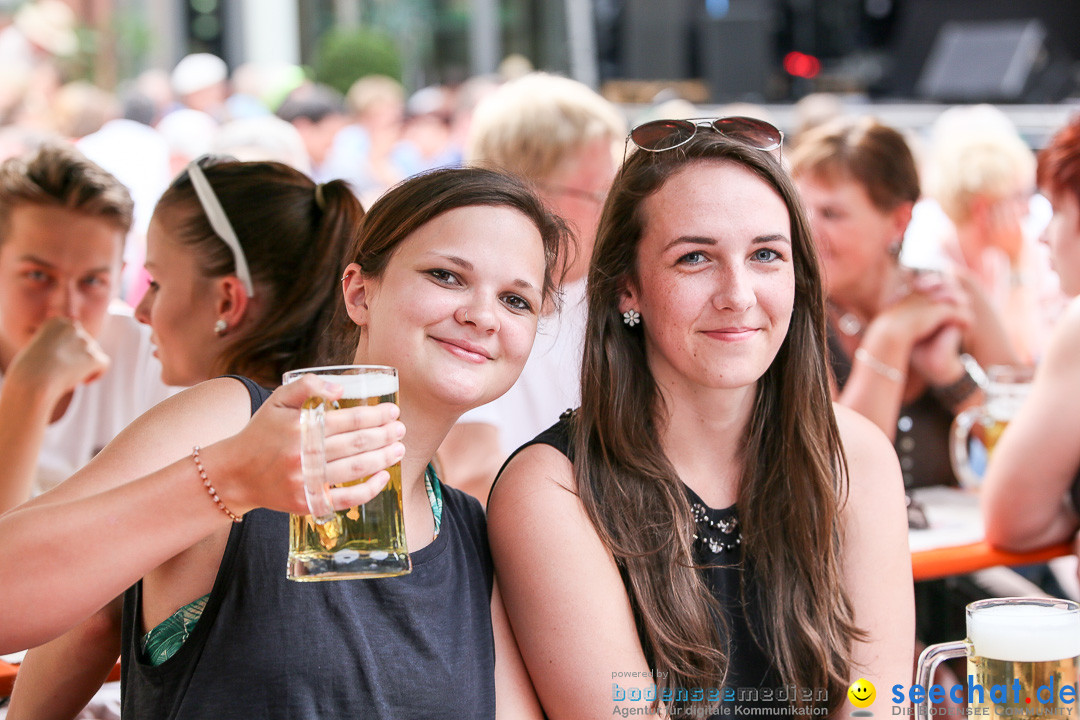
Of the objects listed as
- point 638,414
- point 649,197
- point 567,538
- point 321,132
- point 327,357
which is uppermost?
point 321,132

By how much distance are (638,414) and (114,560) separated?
89 centimetres

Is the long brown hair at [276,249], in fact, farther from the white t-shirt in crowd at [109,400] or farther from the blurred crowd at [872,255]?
the white t-shirt in crowd at [109,400]

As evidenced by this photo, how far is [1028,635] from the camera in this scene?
1271mm

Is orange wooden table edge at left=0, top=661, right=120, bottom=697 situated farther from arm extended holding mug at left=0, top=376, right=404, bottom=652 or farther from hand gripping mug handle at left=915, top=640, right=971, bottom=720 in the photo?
hand gripping mug handle at left=915, top=640, right=971, bottom=720

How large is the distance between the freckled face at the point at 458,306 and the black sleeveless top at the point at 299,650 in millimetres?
201

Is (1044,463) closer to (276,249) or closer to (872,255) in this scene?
(872,255)

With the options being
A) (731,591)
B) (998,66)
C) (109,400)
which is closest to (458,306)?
(731,591)

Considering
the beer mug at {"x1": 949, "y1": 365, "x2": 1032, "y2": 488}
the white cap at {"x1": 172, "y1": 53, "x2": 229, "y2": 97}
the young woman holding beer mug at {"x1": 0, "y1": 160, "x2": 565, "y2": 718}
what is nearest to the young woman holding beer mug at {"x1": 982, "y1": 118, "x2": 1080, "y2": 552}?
the beer mug at {"x1": 949, "y1": 365, "x2": 1032, "y2": 488}

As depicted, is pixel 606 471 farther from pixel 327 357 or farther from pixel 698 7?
pixel 698 7

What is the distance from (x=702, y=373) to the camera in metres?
1.65

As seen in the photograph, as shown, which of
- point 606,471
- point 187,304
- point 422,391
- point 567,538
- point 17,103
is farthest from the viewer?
point 17,103

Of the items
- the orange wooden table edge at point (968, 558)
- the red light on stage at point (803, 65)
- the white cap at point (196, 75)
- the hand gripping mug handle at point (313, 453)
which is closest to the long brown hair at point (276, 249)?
the hand gripping mug handle at point (313, 453)

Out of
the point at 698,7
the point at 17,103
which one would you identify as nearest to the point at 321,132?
the point at 17,103

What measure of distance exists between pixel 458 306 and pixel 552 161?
1760 mm
